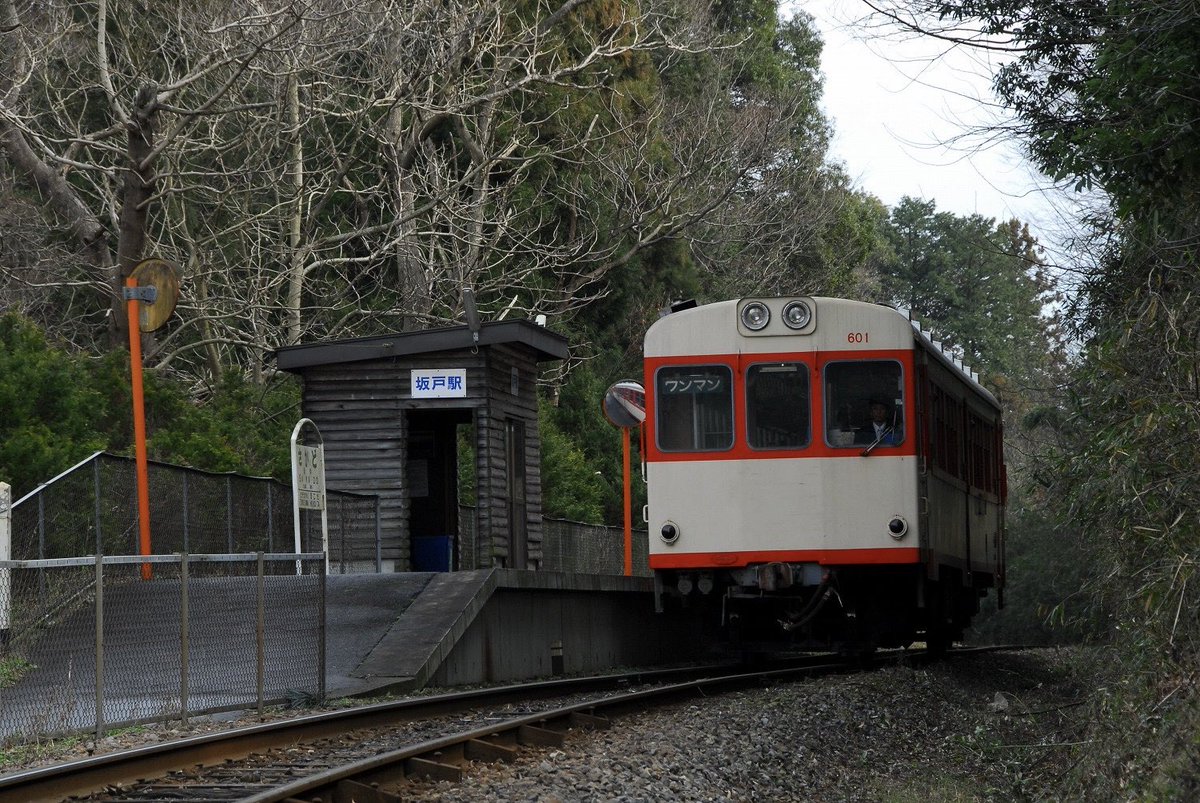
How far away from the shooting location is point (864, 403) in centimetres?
1378

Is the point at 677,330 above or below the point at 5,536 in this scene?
above

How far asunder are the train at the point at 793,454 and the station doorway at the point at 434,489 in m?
6.49

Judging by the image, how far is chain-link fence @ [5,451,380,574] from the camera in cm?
1413

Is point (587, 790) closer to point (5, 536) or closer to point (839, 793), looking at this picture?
point (839, 793)

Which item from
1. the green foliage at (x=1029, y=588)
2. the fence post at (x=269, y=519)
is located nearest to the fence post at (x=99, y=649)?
the fence post at (x=269, y=519)

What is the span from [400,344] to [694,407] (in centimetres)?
518

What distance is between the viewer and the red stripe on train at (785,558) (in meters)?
13.5

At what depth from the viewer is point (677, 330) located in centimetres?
1423

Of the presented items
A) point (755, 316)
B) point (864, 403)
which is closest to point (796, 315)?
point (755, 316)

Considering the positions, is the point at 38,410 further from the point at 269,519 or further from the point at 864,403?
the point at 864,403

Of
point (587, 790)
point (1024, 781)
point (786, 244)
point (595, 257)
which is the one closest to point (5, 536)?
point (587, 790)

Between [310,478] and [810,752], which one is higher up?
[310,478]

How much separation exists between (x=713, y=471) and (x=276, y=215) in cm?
1371

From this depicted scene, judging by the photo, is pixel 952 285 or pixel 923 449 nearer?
pixel 923 449
